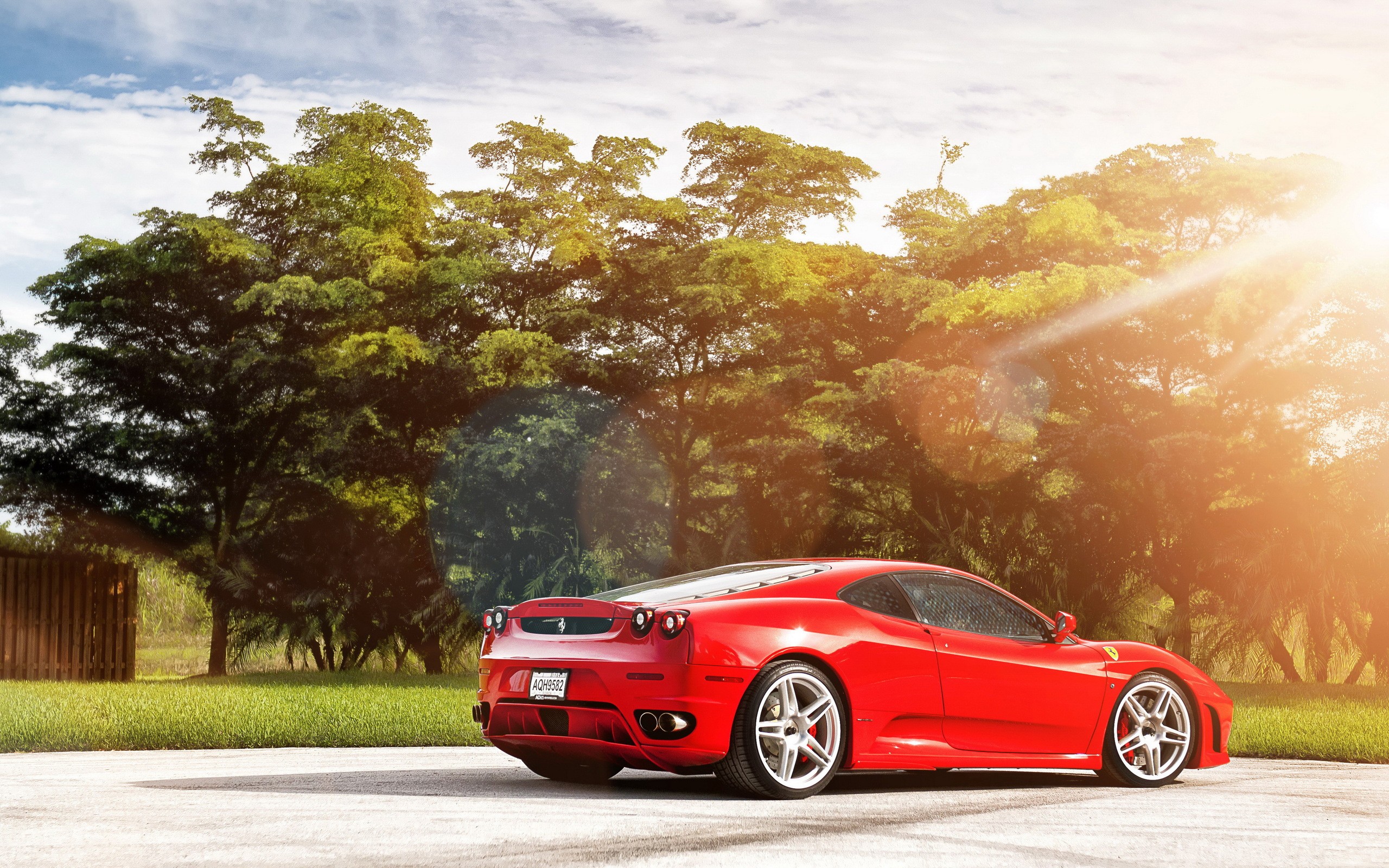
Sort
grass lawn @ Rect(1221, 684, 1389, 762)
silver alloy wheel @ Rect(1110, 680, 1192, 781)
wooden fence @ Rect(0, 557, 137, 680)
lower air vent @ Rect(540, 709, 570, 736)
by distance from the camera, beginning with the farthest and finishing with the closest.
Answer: wooden fence @ Rect(0, 557, 137, 680), grass lawn @ Rect(1221, 684, 1389, 762), silver alloy wheel @ Rect(1110, 680, 1192, 781), lower air vent @ Rect(540, 709, 570, 736)

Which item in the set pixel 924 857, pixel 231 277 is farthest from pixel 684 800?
pixel 231 277

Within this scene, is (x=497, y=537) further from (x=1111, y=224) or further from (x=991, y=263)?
(x=1111, y=224)

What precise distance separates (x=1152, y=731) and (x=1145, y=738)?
0.29 feet

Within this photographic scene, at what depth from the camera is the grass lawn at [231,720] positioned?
1109cm

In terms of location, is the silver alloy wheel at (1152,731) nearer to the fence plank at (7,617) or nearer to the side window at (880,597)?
the side window at (880,597)

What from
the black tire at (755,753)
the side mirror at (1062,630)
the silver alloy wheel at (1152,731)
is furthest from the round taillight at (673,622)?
the silver alloy wheel at (1152,731)

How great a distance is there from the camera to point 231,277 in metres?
33.7

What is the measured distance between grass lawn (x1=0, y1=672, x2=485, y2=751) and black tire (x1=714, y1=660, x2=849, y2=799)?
16.1 ft

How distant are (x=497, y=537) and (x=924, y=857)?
82.3 feet

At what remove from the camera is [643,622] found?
6.89 m

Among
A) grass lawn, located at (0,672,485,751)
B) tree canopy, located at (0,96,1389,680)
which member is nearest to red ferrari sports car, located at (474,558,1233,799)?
grass lawn, located at (0,672,485,751)

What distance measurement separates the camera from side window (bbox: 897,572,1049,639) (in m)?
7.70

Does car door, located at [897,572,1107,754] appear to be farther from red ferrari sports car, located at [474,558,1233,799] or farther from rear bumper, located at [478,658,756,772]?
rear bumper, located at [478,658,756,772]

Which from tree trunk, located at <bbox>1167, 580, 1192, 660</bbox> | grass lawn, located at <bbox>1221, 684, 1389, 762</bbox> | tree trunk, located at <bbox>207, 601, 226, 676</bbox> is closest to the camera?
grass lawn, located at <bbox>1221, 684, 1389, 762</bbox>
